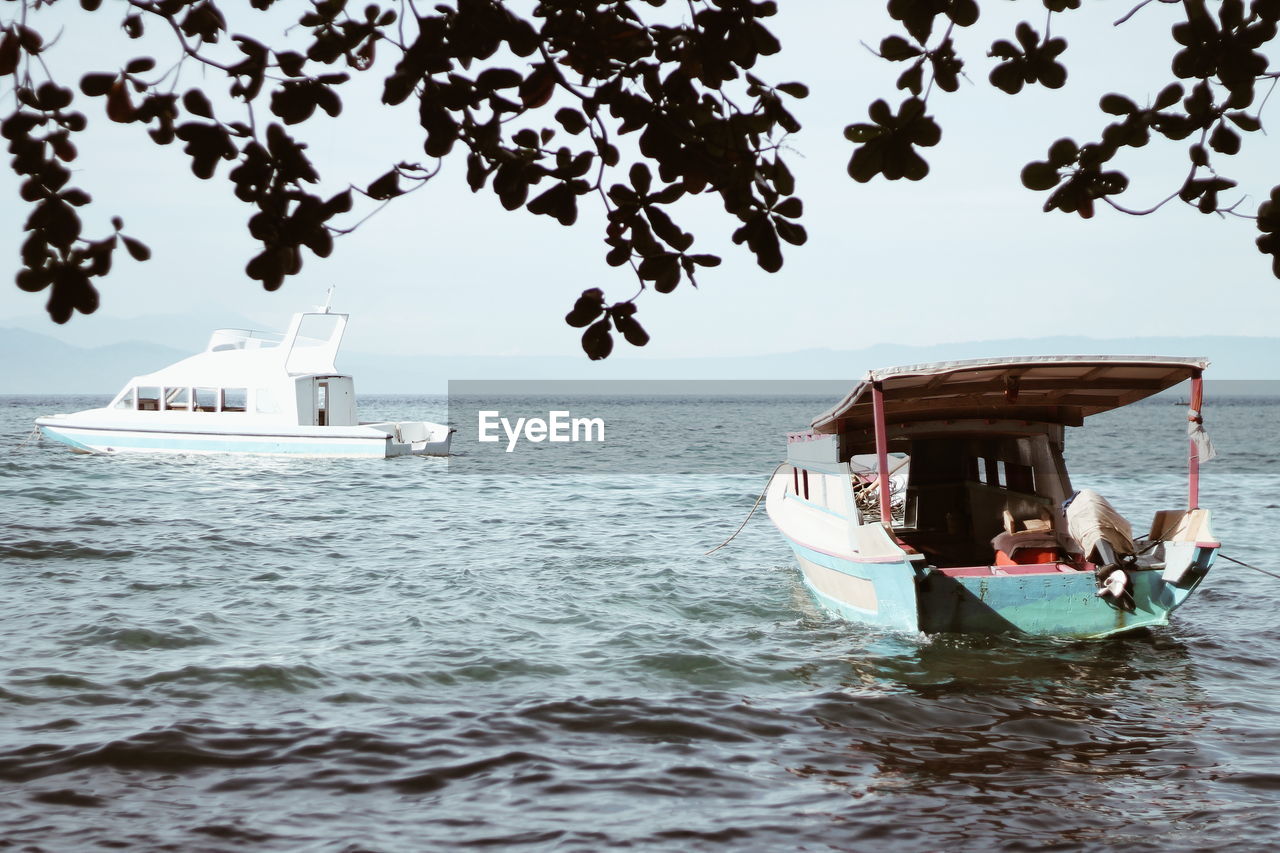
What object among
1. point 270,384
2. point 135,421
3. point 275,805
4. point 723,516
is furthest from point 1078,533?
point 135,421

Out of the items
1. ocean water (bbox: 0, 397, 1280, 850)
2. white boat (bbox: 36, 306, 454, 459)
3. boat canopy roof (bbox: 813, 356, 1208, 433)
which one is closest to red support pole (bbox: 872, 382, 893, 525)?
boat canopy roof (bbox: 813, 356, 1208, 433)

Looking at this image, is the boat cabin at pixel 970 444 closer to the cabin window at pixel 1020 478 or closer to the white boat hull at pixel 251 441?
the cabin window at pixel 1020 478

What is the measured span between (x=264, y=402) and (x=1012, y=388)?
2669cm

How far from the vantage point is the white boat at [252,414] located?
32312 mm

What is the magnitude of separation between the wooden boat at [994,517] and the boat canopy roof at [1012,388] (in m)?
0.02

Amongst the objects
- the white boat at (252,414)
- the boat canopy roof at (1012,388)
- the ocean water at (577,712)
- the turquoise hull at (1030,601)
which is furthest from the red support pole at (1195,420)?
the white boat at (252,414)

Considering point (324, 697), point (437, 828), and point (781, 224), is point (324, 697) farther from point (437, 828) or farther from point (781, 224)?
point (781, 224)

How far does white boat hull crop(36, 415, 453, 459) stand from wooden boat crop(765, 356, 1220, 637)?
20.5 metres

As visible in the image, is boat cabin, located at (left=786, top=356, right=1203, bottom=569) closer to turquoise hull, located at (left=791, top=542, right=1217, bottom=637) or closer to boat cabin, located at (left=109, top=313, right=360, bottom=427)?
turquoise hull, located at (left=791, top=542, right=1217, bottom=637)

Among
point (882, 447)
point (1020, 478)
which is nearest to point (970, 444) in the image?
point (1020, 478)

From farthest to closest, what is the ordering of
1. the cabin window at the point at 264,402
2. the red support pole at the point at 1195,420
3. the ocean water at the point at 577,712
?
1. the cabin window at the point at 264,402
2. the red support pole at the point at 1195,420
3. the ocean water at the point at 577,712

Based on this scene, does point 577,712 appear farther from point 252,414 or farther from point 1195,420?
point 252,414

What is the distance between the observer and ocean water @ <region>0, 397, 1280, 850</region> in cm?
690

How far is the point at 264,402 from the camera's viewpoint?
33250 millimetres
